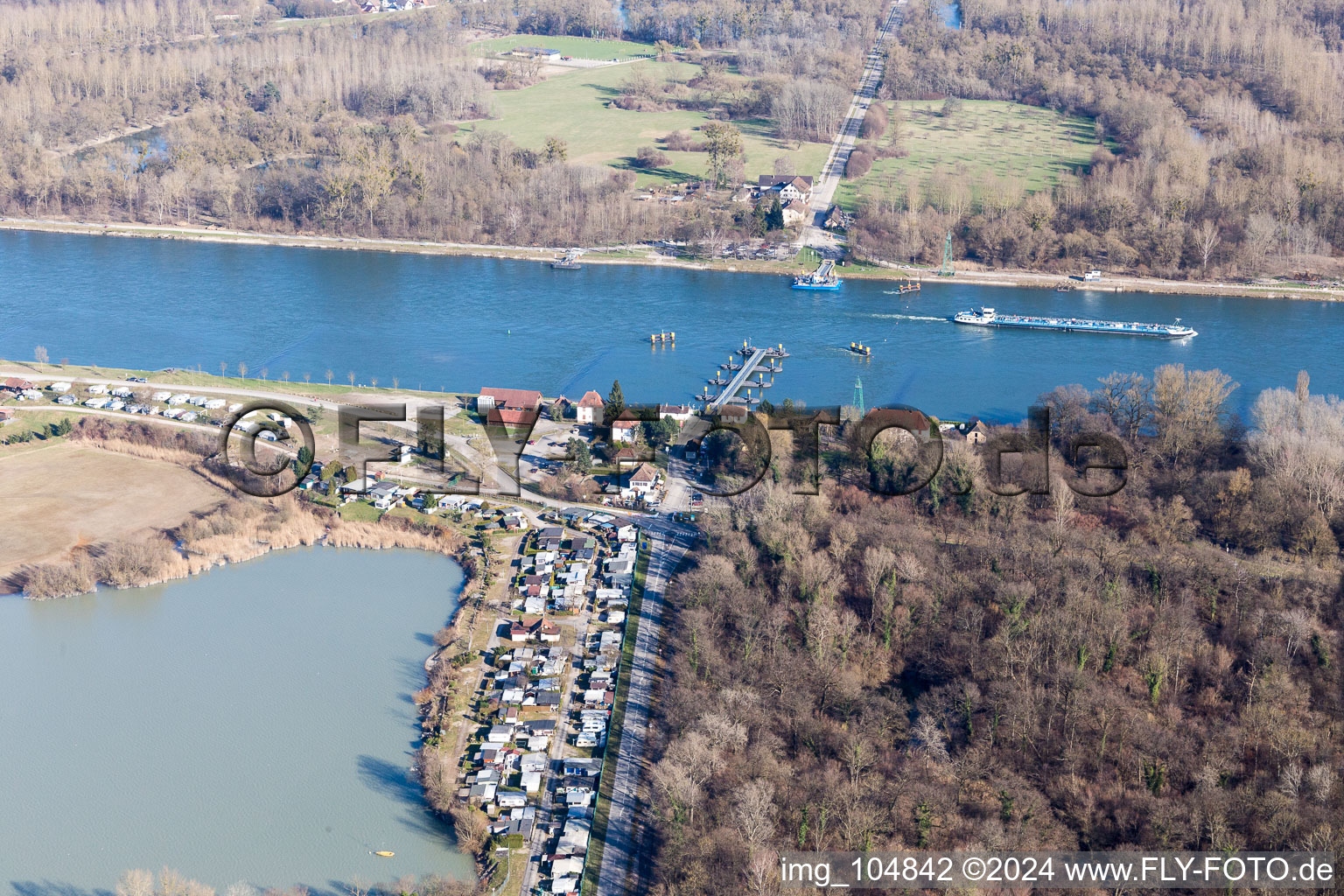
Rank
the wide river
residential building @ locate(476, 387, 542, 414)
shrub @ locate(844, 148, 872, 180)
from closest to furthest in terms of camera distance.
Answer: residential building @ locate(476, 387, 542, 414), the wide river, shrub @ locate(844, 148, 872, 180)

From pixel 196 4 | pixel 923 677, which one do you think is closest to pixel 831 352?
pixel 923 677

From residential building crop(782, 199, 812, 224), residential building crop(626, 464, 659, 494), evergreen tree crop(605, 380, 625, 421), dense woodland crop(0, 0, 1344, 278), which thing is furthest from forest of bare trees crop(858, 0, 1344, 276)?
residential building crop(626, 464, 659, 494)

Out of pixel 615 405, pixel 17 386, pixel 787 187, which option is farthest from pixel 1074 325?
pixel 17 386

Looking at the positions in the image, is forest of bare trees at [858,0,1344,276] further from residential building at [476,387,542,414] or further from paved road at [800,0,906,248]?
residential building at [476,387,542,414]

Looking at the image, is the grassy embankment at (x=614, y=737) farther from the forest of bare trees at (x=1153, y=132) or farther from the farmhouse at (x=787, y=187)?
the farmhouse at (x=787, y=187)

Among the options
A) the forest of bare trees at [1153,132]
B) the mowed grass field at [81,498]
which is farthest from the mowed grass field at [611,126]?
the mowed grass field at [81,498]

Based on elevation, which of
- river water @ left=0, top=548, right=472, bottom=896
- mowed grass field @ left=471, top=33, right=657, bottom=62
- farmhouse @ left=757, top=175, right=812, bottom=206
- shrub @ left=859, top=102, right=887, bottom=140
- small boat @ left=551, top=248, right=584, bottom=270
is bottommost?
river water @ left=0, top=548, right=472, bottom=896

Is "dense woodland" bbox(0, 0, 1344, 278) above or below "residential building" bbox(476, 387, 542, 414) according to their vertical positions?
above
